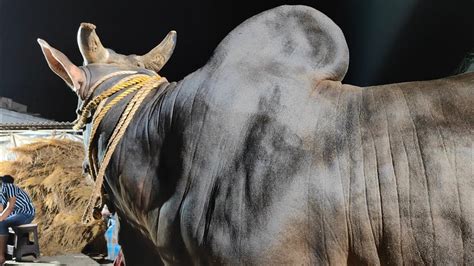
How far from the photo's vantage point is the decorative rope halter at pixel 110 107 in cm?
174

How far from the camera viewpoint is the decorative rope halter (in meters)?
1.74

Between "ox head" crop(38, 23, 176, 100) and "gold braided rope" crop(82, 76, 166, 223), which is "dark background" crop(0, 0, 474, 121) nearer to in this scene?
"ox head" crop(38, 23, 176, 100)

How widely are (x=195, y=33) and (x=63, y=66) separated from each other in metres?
4.25

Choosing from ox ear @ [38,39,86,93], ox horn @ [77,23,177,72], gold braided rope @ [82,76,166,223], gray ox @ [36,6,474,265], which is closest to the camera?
gray ox @ [36,6,474,265]

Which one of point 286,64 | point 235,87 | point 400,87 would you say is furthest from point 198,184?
point 400,87

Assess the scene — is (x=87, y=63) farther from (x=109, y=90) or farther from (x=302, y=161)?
(x=302, y=161)

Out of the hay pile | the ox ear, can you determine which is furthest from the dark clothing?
the ox ear

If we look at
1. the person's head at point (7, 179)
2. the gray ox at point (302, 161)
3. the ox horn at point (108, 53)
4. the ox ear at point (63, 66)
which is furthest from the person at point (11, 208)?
the gray ox at point (302, 161)

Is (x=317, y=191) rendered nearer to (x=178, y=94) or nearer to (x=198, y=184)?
(x=198, y=184)

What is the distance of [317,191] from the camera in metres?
1.22

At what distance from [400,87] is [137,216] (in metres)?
0.91

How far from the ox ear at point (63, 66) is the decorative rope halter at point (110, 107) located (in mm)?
59

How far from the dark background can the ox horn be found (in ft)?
4.75

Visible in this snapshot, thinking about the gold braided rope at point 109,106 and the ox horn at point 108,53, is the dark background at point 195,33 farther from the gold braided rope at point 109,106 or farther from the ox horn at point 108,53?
the gold braided rope at point 109,106
